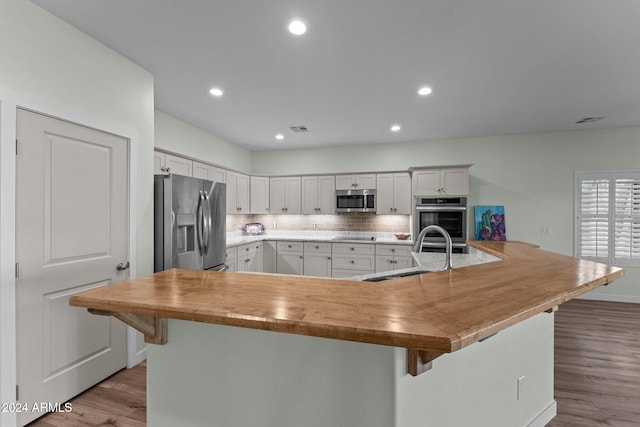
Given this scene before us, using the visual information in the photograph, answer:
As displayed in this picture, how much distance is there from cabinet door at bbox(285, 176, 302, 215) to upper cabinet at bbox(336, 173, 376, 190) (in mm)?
817

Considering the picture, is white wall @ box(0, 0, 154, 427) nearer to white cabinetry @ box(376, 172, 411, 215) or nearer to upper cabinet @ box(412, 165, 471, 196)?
white cabinetry @ box(376, 172, 411, 215)

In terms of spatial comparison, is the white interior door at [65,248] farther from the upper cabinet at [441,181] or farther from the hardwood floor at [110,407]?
the upper cabinet at [441,181]

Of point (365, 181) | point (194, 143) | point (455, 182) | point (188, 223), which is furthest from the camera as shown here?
point (365, 181)

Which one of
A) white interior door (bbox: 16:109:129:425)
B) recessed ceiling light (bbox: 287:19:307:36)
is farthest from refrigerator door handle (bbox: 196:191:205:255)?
recessed ceiling light (bbox: 287:19:307:36)

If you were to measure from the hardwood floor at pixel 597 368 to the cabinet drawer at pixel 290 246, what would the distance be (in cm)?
383

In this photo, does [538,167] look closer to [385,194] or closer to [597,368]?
[385,194]

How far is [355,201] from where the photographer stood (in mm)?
5363

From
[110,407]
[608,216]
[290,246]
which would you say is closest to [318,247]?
[290,246]

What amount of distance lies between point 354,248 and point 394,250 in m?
0.70

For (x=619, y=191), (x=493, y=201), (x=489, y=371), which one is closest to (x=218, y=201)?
(x=489, y=371)

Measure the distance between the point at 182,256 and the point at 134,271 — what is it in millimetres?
449

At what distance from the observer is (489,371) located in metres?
1.47

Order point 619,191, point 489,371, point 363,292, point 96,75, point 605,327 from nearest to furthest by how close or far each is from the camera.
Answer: point 363,292 → point 489,371 → point 96,75 → point 605,327 → point 619,191

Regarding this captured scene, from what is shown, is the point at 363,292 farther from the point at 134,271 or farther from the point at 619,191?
the point at 619,191
